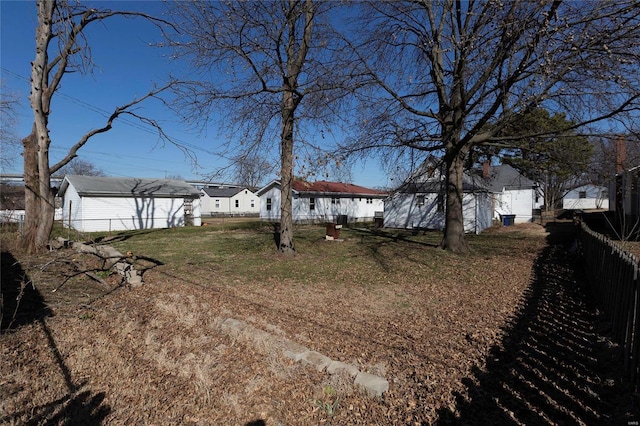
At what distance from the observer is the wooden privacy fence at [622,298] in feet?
11.0

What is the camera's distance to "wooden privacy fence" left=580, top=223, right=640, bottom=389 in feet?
11.0

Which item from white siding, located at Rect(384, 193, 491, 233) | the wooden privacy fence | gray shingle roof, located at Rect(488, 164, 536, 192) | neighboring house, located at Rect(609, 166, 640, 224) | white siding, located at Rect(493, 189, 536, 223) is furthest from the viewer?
white siding, located at Rect(493, 189, 536, 223)

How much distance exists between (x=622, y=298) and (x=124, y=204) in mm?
26524

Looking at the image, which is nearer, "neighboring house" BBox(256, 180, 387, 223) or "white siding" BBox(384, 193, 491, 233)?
"white siding" BBox(384, 193, 491, 233)

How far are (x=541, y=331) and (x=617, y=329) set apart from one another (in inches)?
33.4

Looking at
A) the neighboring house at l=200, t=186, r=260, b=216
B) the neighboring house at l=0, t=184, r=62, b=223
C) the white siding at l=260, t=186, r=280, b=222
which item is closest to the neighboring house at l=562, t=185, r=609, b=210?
the white siding at l=260, t=186, r=280, b=222

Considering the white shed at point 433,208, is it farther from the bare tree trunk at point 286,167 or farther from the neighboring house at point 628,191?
the bare tree trunk at point 286,167

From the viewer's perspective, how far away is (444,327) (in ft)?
17.0

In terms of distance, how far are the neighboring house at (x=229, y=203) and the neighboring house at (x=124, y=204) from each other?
2171cm

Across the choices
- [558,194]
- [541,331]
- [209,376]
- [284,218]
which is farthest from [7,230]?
[558,194]

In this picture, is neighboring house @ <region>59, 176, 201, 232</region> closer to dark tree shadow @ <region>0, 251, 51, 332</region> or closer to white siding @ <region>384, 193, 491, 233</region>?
white siding @ <region>384, 193, 491, 233</region>

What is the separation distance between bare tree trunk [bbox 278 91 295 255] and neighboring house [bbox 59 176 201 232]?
54.5 feet

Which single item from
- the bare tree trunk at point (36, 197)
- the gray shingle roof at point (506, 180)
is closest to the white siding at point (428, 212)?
the gray shingle roof at point (506, 180)

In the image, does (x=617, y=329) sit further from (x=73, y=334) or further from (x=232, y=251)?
(x=232, y=251)
